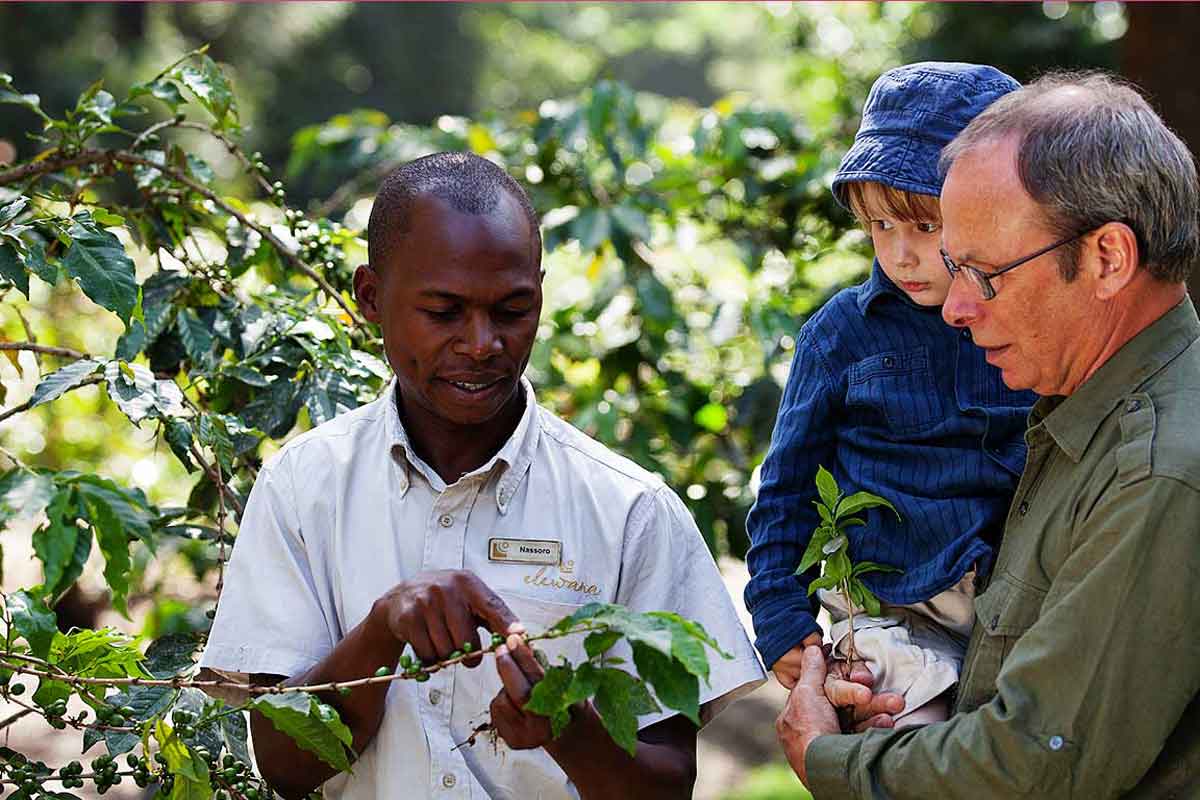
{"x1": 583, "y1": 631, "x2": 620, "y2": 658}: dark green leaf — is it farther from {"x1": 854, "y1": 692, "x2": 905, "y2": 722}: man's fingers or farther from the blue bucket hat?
the blue bucket hat

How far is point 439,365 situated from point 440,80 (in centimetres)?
2105

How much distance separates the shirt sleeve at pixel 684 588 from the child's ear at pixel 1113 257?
705mm

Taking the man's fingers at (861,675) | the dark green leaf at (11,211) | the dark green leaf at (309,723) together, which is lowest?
the man's fingers at (861,675)

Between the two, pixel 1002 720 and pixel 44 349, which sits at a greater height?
pixel 44 349

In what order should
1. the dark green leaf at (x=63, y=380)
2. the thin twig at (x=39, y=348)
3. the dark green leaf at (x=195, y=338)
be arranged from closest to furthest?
the dark green leaf at (x=63, y=380) → the thin twig at (x=39, y=348) → the dark green leaf at (x=195, y=338)

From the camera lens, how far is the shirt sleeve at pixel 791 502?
2.29 metres

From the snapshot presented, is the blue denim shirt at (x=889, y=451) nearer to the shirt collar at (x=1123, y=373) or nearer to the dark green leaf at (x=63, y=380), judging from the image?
the shirt collar at (x=1123, y=373)

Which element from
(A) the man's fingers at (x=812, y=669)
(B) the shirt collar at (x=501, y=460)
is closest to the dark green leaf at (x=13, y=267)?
(B) the shirt collar at (x=501, y=460)

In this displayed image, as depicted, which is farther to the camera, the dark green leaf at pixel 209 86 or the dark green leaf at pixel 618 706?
the dark green leaf at pixel 209 86

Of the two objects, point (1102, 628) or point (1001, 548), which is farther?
point (1001, 548)

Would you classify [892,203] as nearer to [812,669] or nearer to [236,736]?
[812,669]

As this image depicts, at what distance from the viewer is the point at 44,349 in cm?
247

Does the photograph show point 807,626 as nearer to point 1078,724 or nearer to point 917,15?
point 1078,724

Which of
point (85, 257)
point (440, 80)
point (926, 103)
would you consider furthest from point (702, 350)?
point (440, 80)
